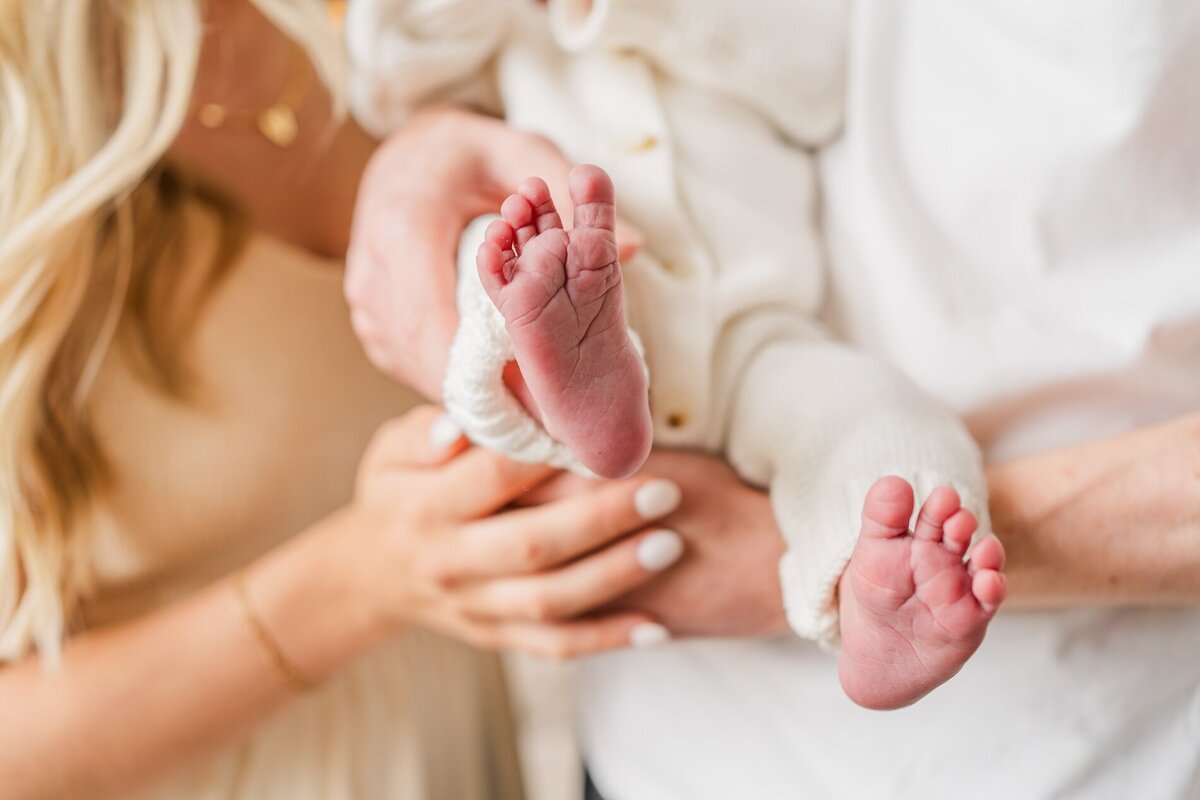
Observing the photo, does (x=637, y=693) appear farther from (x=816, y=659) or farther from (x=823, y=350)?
(x=823, y=350)

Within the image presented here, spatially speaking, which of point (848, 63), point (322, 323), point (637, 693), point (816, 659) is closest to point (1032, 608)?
point (816, 659)

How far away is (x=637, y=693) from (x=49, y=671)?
46cm

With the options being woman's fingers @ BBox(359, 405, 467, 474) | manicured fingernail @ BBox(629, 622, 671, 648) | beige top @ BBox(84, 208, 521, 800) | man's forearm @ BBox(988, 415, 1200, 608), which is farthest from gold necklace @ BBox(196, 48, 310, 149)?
man's forearm @ BBox(988, 415, 1200, 608)

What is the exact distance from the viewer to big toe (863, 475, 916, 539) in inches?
15.8

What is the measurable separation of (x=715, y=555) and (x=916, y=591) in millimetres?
244

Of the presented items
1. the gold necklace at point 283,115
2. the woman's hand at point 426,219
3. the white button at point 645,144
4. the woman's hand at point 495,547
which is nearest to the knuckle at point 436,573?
the woman's hand at point 495,547

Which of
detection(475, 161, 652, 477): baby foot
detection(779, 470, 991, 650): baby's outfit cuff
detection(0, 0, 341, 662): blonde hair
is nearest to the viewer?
detection(475, 161, 652, 477): baby foot

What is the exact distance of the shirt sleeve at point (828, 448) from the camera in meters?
0.50

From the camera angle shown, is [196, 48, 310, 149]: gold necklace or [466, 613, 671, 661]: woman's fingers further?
[196, 48, 310, 149]: gold necklace

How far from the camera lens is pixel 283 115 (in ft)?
3.05

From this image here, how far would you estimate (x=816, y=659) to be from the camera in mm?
649

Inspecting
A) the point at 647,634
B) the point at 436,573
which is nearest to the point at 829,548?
the point at 647,634

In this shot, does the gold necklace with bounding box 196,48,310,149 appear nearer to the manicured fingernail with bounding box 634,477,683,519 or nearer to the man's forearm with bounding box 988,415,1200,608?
the manicured fingernail with bounding box 634,477,683,519

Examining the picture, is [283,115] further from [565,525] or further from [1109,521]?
[1109,521]
